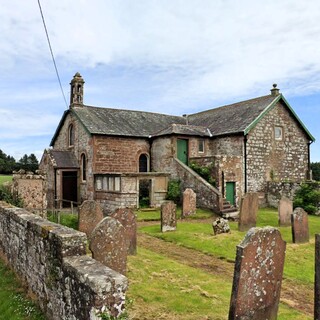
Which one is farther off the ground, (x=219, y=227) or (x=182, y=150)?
(x=182, y=150)

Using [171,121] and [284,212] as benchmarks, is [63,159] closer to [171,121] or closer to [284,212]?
[171,121]

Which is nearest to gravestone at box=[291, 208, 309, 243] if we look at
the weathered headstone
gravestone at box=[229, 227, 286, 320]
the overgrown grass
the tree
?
the overgrown grass

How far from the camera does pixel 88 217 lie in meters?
11.7

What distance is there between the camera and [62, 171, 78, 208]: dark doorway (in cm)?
2722

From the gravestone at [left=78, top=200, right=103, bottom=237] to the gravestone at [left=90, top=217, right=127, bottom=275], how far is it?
445 centimetres

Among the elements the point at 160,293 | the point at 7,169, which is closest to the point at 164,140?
the point at 160,293

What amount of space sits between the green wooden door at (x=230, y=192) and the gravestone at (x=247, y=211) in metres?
8.32

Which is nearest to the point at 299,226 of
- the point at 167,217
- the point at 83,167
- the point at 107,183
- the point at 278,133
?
the point at 167,217

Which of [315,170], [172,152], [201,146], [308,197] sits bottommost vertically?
[308,197]

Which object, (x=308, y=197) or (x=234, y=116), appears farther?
(x=234, y=116)

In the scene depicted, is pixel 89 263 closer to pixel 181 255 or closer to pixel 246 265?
pixel 246 265

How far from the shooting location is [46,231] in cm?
569

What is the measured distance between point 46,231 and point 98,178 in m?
19.6

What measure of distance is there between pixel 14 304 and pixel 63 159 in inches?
867
